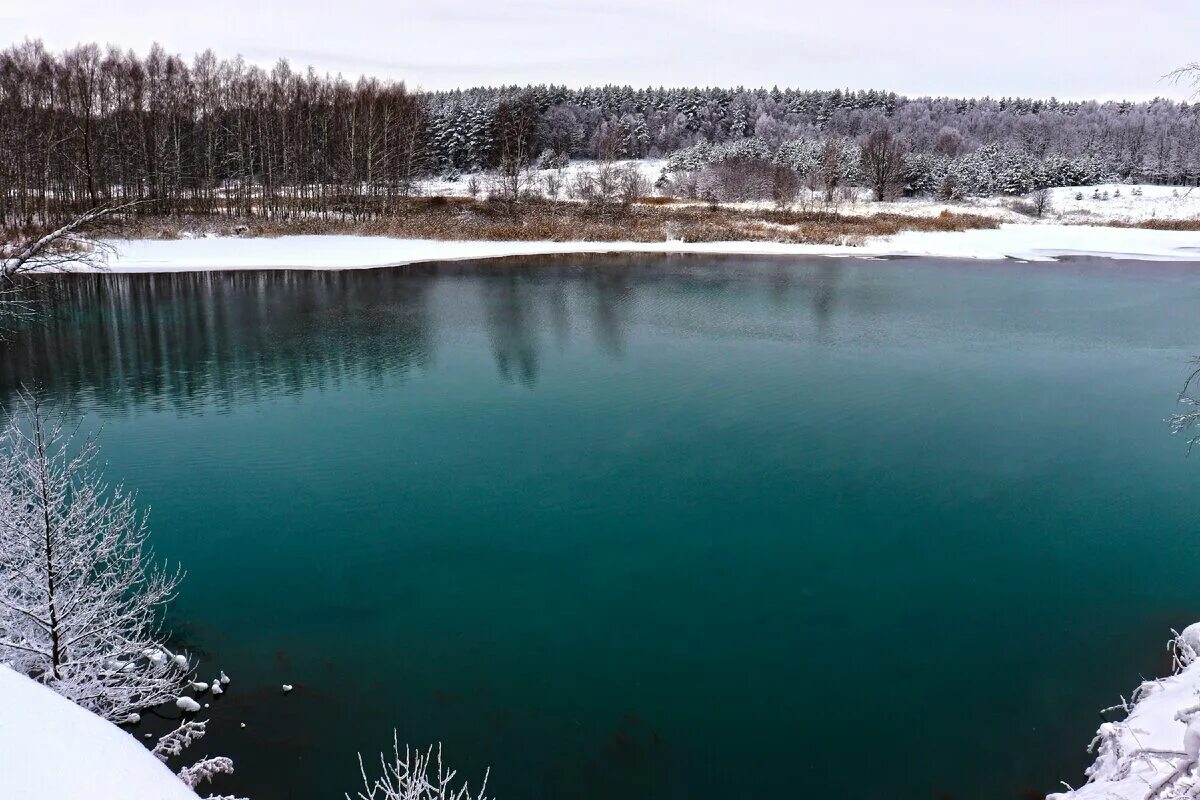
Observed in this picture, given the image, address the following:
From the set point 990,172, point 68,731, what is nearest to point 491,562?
point 68,731

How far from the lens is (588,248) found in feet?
Answer: 140

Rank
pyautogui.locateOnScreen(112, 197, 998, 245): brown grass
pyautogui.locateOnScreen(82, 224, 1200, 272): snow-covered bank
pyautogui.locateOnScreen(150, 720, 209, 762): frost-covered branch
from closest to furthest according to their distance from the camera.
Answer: pyautogui.locateOnScreen(150, 720, 209, 762): frost-covered branch, pyautogui.locateOnScreen(82, 224, 1200, 272): snow-covered bank, pyautogui.locateOnScreen(112, 197, 998, 245): brown grass

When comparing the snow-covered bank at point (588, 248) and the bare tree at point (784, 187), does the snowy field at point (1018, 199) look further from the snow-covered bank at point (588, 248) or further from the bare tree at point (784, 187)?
the snow-covered bank at point (588, 248)

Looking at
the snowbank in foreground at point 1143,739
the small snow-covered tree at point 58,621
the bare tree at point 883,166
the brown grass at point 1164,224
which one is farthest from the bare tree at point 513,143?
the snowbank in foreground at point 1143,739

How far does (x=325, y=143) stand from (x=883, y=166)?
40.9 metres

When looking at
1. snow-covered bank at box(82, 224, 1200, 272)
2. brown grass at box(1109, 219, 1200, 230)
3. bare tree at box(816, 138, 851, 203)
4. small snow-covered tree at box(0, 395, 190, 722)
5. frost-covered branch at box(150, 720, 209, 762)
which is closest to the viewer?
frost-covered branch at box(150, 720, 209, 762)

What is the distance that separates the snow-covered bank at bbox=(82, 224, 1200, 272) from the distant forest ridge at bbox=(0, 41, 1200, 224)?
18.2 ft

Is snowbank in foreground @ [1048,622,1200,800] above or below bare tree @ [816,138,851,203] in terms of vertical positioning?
below

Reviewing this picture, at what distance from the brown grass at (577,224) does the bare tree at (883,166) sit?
1114cm

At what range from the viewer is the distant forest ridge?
4266cm

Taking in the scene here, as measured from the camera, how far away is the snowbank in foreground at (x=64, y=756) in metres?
3.57

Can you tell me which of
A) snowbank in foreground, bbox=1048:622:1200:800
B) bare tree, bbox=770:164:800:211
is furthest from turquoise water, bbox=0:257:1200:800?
bare tree, bbox=770:164:800:211

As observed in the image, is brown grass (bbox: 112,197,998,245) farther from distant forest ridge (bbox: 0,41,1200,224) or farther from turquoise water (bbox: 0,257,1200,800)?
turquoise water (bbox: 0,257,1200,800)

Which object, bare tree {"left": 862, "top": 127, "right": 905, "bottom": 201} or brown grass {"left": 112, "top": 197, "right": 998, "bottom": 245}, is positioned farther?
bare tree {"left": 862, "top": 127, "right": 905, "bottom": 201}
